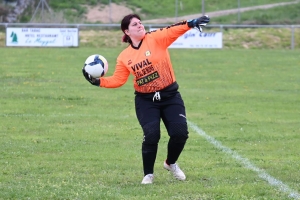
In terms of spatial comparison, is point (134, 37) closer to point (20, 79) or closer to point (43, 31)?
point (20, 79)

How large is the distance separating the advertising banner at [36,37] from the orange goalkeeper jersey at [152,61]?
92.1ft

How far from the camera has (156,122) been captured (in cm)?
735

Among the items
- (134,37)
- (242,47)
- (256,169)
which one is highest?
(134,37)

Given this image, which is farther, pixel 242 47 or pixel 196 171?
pixel 242 47

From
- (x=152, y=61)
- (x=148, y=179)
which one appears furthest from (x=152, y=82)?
(x=148, y=179)

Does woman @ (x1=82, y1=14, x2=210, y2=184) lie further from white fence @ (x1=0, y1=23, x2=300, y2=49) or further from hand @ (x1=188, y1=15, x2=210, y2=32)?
white fence @ (x1=0, y1=23, x2=300, y2=49)

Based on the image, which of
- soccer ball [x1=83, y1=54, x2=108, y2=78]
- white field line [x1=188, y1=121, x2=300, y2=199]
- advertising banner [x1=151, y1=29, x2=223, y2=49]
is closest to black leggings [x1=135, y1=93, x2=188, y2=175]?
soccer ball [x1=83, y1=54, x2=108, y2=78]

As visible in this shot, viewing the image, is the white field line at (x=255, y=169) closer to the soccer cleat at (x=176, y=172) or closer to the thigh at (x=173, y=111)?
the soccer cleat at (x=176, y=172)

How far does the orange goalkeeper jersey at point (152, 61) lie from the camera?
7.38 meters

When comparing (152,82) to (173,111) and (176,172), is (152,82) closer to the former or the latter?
(173,111)

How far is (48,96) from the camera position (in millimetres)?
17297

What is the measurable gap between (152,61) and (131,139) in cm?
384

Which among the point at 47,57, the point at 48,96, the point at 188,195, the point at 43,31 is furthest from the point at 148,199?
the point at 43,31

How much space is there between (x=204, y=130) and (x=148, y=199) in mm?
5673
